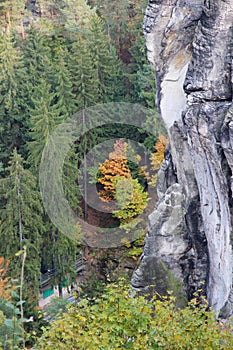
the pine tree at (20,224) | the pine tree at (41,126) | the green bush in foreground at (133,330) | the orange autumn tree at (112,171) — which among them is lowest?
the green bush in foreground at (133,330)

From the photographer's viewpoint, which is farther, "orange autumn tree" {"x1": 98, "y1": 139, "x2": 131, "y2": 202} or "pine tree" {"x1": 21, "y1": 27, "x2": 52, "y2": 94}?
"pine tree" {"x1": 21, "y1": 27, "x2": 52, "y2": 94}

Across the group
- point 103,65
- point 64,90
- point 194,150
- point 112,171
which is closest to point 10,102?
point 64,90

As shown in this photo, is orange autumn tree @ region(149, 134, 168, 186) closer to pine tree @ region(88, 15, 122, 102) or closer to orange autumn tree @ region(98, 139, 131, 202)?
orange autumn tree @ region(98, 139, 131, 202)

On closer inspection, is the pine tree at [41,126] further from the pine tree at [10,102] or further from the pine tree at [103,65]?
the pine tree at [103,65]

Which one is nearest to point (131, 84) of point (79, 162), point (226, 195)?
point (79, 162)

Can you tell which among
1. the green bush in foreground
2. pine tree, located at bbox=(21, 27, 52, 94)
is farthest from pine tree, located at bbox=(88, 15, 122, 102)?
the green bush in foreground

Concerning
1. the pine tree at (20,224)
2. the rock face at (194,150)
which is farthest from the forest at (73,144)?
the rock face at (194,150)

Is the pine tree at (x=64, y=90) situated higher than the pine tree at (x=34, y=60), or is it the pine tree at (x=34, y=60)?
the pine tree at (x=34, y=60)
